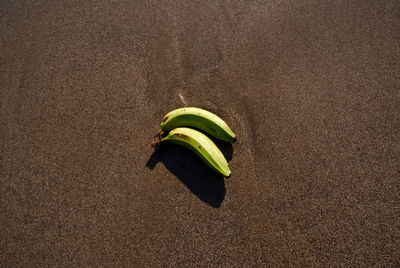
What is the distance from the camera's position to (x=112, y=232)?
2.24 m

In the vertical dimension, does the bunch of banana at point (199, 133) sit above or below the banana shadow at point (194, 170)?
above

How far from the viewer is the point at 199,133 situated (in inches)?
92.2

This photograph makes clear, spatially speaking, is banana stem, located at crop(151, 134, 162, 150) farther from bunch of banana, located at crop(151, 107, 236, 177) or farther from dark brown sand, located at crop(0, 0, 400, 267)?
dark brown sand, located at crop(0, 0, 400, 267)

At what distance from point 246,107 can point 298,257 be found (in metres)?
1.54

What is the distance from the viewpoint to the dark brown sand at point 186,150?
2180 mm

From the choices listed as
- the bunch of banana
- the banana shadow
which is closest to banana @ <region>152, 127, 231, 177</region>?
the bunch of banana

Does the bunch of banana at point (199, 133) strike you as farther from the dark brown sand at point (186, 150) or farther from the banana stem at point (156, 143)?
the dark brown sand at point (186, 150)

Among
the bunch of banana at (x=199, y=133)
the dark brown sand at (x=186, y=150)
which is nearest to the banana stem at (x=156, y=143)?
the bunch of banana at (x=199, y=133)

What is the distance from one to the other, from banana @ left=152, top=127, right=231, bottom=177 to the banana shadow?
0.52 feet

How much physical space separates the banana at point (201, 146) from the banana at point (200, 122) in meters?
0.09

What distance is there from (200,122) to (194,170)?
1.62 feet

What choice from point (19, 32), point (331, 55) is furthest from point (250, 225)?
point (19, 32)

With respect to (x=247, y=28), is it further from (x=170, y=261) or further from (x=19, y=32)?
(x=19, y=32)

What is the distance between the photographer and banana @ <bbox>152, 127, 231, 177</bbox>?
2.18 m
